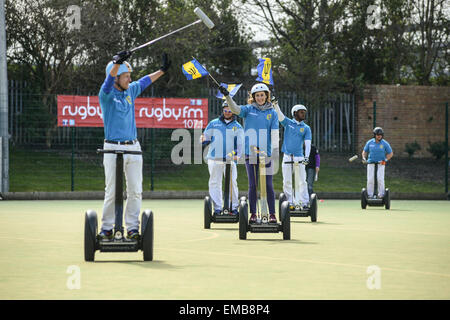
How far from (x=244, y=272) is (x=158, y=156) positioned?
742 inches

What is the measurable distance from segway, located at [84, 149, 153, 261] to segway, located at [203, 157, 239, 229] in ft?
16.8

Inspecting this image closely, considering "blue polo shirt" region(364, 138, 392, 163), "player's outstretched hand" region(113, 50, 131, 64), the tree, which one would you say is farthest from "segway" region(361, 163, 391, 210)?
the tree

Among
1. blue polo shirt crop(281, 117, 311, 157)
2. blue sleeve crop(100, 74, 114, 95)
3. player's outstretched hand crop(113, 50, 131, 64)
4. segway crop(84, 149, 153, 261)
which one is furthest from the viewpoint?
blue polo shirt crop(281, 117, 311, 157)

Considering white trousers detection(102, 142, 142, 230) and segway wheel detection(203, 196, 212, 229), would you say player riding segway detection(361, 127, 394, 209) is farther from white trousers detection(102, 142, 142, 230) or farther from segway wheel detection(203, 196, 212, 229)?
white trousers detection(102, 142, 142, 230)

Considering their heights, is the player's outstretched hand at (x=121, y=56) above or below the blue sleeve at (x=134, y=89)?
above

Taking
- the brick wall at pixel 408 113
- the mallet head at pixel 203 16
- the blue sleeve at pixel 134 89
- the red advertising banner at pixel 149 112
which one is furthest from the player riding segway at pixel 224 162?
the brick wall at pixel 408 113

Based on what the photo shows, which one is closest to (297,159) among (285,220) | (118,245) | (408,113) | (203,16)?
(285,220)

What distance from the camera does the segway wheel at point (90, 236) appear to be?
30.1 feet

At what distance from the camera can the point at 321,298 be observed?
6.81m

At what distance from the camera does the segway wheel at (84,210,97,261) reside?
916 centimetres

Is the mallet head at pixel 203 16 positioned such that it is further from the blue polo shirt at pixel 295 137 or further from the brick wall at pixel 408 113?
the brick wall at pixel 408 113

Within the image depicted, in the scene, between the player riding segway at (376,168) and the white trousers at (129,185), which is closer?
the white trousers at (129,185)

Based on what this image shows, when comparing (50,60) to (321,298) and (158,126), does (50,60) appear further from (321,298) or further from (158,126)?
(321,298)
